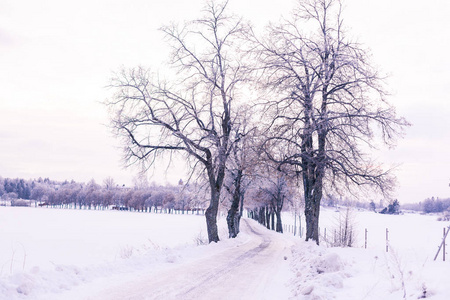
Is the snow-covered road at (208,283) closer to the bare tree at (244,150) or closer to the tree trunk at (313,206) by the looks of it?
the tree trunk at (313,206)

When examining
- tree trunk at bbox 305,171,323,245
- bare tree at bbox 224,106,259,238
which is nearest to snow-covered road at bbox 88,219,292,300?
tree trunk at bbox 305,171,323,245

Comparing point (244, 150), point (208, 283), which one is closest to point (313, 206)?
point (244, 150)

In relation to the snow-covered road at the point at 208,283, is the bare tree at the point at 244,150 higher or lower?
higher

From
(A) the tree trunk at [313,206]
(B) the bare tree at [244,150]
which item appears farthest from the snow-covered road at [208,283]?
(B) the bare tree at [244,150]

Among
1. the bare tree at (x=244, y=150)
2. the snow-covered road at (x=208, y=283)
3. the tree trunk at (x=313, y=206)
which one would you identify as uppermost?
the bare tree at (x=244, y=150)

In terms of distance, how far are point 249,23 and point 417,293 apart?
18.3 meters

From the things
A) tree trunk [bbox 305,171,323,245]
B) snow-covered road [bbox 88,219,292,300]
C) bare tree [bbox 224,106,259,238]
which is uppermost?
bare tree [bbox 224,106,259,238]

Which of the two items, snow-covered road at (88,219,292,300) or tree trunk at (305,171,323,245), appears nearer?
snow-covered road at (88,219,292,300)

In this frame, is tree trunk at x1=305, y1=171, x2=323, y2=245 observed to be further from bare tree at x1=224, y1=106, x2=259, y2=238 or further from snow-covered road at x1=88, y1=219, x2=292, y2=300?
snow-covered road at x1=88, y1=219, x2=292, y2=300

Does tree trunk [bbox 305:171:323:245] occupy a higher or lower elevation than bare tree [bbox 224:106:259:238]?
lower

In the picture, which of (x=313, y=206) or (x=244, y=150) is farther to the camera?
(x=244, y=150)

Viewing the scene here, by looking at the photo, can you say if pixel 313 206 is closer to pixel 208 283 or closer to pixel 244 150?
pixel 244 150

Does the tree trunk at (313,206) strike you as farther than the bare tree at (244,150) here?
No

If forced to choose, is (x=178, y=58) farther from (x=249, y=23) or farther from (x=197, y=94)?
(x=249, y=23)
